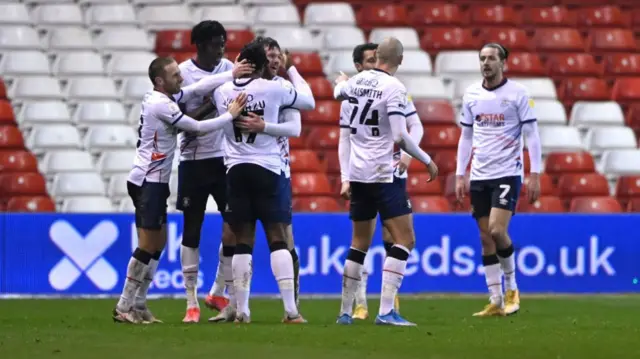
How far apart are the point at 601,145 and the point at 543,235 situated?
3366 mm

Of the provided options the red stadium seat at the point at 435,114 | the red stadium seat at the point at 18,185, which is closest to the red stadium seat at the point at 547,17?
the red stadium seat at the point at 435,114

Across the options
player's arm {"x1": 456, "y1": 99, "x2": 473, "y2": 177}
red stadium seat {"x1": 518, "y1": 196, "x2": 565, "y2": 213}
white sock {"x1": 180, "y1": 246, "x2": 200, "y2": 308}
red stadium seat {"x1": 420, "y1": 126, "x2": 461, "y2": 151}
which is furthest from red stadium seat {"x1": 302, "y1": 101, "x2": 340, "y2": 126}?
white sock {"x1": 180, "y1": 246, "x2": 200, "y2": 308}

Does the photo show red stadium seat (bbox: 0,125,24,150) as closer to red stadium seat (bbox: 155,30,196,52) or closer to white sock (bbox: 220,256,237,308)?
red stadium seat (bbox: 155,30,196,52)

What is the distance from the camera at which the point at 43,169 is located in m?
17.1

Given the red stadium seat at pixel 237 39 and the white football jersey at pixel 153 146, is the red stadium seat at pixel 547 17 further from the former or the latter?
the white football jersey at pixel 153 146

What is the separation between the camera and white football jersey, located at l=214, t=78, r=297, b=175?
10.2 m

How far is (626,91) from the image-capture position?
19.2m

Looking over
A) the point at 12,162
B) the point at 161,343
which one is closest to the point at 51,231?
the point at 12,162

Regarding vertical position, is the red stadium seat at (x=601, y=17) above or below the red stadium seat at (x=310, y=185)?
above

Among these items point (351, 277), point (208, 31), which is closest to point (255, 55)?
point (208, 31)

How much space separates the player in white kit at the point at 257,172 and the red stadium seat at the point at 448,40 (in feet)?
31.3

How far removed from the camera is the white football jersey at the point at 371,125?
33.6ft

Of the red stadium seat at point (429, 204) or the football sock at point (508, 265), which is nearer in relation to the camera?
the football sock at point (508, 265)

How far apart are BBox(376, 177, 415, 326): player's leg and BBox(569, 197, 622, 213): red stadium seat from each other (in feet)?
22.9
